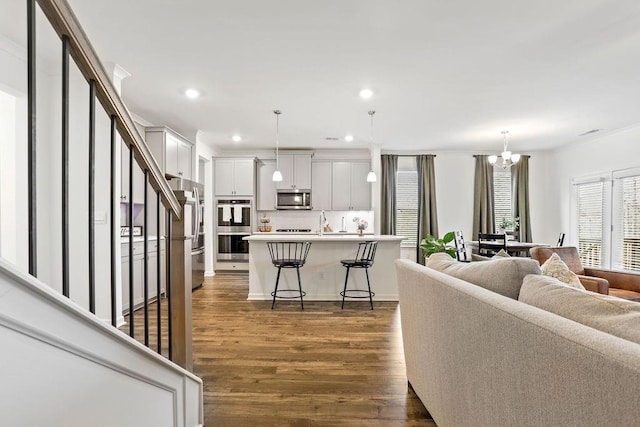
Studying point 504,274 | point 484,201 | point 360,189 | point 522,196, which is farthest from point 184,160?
point 522,196

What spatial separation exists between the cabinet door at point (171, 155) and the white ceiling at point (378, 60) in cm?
35

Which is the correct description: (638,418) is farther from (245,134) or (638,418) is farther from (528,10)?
(245,134)

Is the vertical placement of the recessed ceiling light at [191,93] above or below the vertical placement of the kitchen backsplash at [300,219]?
above

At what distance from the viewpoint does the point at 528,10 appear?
2402mm

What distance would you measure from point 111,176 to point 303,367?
202cm

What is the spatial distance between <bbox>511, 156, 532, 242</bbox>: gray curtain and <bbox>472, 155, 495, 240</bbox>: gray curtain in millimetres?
569

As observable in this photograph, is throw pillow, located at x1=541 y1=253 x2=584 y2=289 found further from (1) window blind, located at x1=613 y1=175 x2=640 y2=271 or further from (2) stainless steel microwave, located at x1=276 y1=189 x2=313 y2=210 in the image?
(2) stainless steel microwave, located at x1=276 y1=189 x2=313 y2=210

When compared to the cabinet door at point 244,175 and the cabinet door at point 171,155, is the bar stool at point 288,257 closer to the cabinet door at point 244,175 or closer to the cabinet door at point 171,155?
the cabinet door at point 171,155

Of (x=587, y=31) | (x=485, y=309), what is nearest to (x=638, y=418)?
(x=485, y=309)

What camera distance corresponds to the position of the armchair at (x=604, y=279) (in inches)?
116

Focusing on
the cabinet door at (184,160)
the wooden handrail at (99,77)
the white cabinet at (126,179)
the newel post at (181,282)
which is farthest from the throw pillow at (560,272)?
the cabinet door at (184,160)

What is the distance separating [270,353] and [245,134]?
4.25 metres

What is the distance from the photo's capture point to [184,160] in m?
5.43

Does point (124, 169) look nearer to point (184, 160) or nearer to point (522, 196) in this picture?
point (184, 160)
